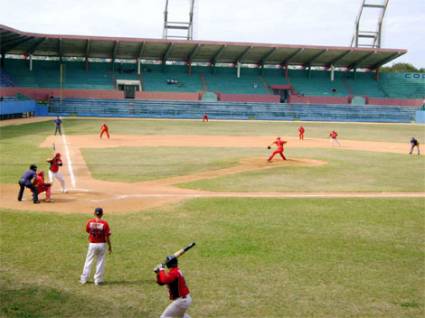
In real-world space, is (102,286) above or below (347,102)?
below

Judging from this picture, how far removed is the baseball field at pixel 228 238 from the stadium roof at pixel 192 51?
5207 cm

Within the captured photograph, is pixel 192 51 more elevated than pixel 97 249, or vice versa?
pixel 192 51

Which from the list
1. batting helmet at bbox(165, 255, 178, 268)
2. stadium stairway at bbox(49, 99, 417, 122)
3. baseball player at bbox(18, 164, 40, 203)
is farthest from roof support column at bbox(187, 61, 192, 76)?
batting helmet at bbox(165, 255, 178, 268)

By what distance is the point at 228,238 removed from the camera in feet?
46.6

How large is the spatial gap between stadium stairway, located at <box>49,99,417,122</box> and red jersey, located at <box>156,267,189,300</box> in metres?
72.5

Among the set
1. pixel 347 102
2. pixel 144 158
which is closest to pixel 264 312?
pixel 144 158

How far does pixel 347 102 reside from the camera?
92.4 m

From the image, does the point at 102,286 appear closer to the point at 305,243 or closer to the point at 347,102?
the point at 305,243

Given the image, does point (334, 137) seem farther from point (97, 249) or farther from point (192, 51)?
point (192, 51)

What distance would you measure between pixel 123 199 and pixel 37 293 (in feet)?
30.6

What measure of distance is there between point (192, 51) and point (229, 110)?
39.4 feet

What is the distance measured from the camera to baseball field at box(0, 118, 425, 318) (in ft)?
32.5

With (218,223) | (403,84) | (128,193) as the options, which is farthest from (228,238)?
(403,84)

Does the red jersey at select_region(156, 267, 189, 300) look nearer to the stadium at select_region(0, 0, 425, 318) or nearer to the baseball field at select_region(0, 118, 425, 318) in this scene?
the stadium at select_region(0, 0, 425, 318)
